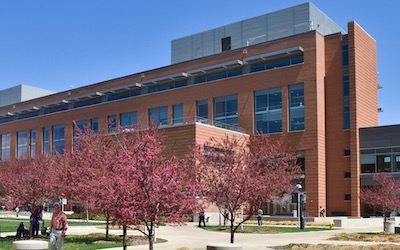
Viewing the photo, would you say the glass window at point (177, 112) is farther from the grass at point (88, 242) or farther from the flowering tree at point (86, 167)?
the grass at point (88, 242)

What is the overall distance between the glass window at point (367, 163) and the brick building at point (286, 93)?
0.95 metres

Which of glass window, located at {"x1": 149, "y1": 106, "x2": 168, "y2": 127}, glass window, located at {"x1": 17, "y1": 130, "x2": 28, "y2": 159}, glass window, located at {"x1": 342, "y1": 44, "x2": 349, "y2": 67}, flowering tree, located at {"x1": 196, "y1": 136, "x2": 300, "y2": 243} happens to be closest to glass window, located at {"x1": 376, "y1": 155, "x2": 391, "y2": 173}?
glass window, located at {"x1": 342, "y1": 44, "x2": 349, "y2": 67}

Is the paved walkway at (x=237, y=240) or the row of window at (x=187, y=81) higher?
the row of window at (x=187, y=81)

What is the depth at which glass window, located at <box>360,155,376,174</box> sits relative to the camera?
181 ft

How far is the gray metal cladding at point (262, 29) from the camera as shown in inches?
2547

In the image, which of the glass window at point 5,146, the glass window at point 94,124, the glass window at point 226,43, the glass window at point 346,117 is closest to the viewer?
the glass window at point 346,117

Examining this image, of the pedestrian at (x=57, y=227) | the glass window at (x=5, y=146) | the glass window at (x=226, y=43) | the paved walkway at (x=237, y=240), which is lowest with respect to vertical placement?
the paved walkway at (x=237, y=240)

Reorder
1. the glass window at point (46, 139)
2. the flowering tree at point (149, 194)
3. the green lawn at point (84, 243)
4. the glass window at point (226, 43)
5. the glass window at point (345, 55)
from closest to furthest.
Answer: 1. the flowering tree at point (149, 194)
2. the green lawn at point (84, 243)
3. the glass window at point (345, 55)
4. the glass window at point (226, 43)
5. the glass window at point (46, 139)

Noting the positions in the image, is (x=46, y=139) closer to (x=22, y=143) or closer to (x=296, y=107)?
(x=22, y=143)

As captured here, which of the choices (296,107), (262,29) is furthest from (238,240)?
(262,29)

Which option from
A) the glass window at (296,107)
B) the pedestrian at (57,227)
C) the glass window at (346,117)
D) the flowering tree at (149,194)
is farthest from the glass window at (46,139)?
the flowering tree at (149,194)

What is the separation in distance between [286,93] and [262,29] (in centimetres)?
1265

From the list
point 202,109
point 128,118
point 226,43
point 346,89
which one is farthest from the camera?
point 128,118

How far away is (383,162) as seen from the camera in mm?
55281
